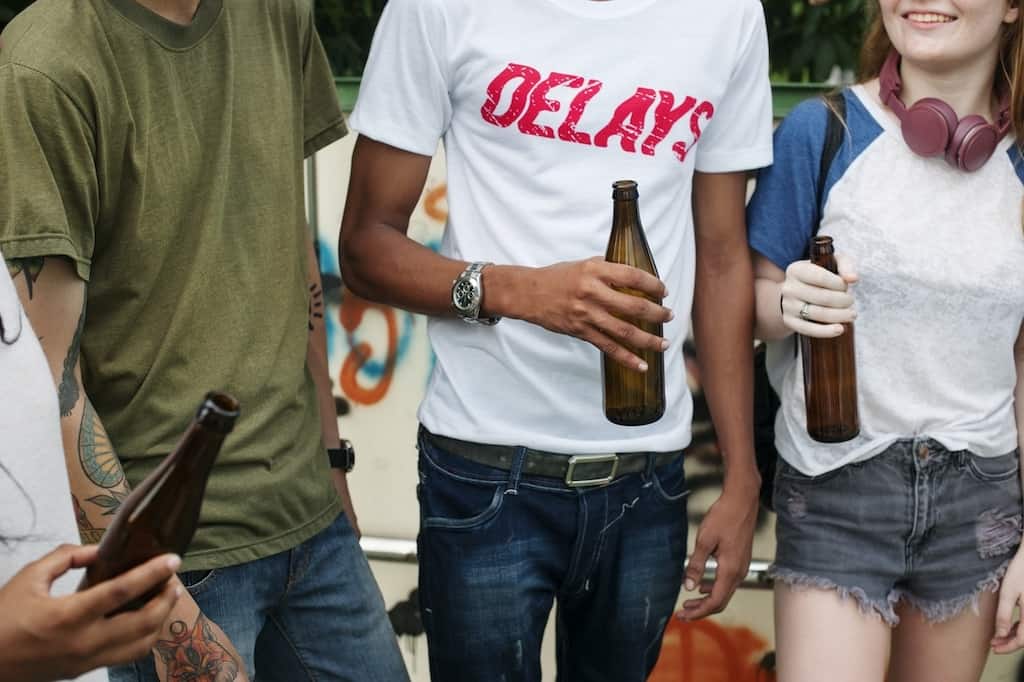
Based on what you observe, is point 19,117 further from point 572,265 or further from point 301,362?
point 572,265

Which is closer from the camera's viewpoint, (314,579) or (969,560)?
(314,579)

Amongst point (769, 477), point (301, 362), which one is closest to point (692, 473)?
point (769, 477)

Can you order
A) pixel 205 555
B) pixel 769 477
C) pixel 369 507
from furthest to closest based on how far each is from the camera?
pixel 369 507 < pixel 769 477 < pixel 205 555

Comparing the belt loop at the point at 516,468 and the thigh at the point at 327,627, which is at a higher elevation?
the belt loop at the point at 516,468

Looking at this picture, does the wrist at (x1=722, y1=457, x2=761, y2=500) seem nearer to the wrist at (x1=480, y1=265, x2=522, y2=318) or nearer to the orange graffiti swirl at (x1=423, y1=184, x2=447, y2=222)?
the wrist at (x1=480, y1=265, x2=522, y2=318)

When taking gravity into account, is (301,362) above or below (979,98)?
below

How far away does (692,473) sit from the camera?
3988 millimetres

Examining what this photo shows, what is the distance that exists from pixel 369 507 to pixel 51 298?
2.36m

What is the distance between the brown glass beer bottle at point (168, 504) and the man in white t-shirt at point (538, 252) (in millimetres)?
938

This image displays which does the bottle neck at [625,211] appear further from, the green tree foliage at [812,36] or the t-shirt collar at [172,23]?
the green tree foliage at [812,36]

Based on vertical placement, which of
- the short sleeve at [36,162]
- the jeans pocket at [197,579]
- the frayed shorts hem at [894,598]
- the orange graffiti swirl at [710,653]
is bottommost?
the orange graffiti swirl at [710,653]

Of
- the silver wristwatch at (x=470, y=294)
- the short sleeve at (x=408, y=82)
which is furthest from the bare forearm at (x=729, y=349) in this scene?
the short sleeve at (x=408, y=82)

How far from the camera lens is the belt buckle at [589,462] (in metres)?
2.65

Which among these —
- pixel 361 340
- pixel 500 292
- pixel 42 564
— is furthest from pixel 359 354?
pixel 42 564
